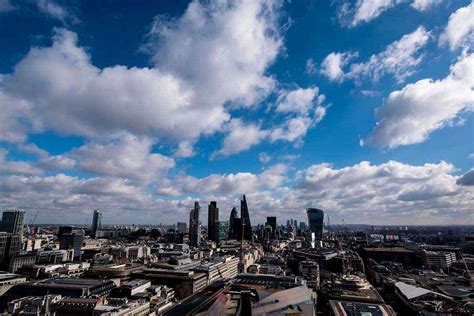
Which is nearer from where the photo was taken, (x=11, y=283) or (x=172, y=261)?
(x=11, y=283)

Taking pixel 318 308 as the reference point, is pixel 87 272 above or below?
above

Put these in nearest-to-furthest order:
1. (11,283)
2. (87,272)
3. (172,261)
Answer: (11,283) < (87,272) < (172,261)

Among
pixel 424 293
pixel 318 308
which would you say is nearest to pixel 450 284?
pixel 424 293

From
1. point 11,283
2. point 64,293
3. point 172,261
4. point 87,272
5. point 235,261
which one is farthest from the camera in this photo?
point 235,261

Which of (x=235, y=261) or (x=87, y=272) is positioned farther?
(x=235, y=261)

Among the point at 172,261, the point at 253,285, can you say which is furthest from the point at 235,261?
the point at 253,285

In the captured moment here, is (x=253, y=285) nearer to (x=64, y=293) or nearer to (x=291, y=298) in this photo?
(x=291, y=298)

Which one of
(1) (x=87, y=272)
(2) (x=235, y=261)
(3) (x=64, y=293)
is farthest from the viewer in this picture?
(2) (x=235, y=261)

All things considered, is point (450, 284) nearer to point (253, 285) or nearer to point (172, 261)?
point (253, 285)

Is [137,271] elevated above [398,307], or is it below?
above
